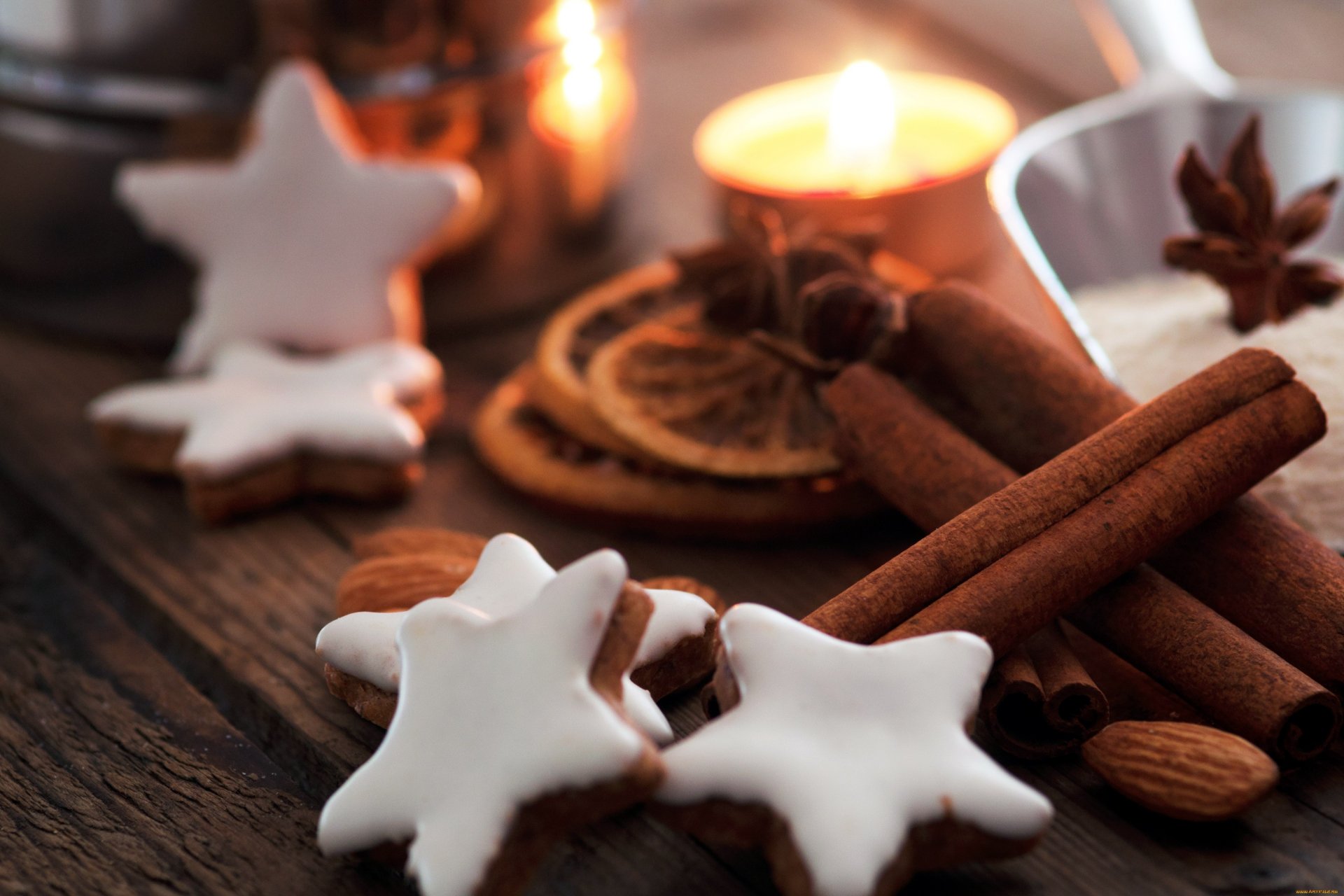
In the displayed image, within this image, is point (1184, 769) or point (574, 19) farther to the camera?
point (574, 19)

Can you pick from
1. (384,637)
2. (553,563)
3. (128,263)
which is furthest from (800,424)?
(128,263)

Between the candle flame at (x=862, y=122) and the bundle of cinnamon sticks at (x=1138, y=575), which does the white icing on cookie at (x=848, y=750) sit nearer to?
the bundle of cinnamon sticks at (x=1138, y=575)

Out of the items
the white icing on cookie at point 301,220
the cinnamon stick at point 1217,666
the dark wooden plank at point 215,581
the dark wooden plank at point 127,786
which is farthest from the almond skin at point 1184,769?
the white icing on cookie at point 301,220

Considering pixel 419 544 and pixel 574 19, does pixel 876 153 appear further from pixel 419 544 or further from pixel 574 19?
pixel 419 544

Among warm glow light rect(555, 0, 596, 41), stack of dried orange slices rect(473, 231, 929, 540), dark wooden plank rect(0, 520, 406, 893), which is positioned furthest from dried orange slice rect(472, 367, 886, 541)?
warm glow light rect(555, 0, 596, 41)

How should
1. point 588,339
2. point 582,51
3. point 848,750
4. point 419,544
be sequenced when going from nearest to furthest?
point 848,750 → point 419,544 → point 588,339 → point 582,51

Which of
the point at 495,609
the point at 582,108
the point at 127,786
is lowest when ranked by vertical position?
the point at 127,786

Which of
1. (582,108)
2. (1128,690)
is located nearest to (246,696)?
(1128,690)
